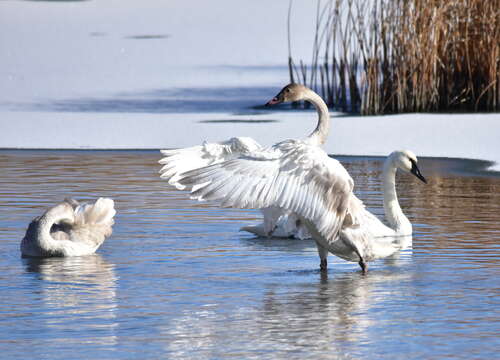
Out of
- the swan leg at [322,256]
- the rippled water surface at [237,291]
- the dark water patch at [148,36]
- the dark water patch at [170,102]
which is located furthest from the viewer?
the dark water patch at [148,36]

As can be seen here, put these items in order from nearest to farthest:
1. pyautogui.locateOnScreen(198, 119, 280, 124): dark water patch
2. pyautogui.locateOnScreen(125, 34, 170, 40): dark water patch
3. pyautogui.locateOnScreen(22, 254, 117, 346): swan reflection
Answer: pyautogui.locateOnScreen(22, 254, 117, 346): swan reflection < pyautogui.locateOnScreen(198, 119, 280, 124): dark water patch < pyautogui.locateOnScreen(125, 34, 170, 40): dark water patch

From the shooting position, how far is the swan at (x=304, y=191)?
7.23 m

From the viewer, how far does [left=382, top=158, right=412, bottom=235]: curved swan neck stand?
9148 millimetres

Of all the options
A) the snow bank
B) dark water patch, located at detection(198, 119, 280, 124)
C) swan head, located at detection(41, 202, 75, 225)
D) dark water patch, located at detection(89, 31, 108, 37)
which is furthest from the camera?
dark water patch, located at detection(89, 31, 108, 37)

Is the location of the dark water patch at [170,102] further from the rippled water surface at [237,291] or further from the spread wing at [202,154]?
the spread wing at [202,154]

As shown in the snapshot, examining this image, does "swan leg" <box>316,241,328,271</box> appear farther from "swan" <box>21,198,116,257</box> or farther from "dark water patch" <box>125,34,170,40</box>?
"dark water patch" <box>125,34,170,40</box>

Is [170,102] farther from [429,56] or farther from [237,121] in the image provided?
[429,56]

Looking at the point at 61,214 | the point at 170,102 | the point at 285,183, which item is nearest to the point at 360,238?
the point at 285,183

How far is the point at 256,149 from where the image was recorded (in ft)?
29.2

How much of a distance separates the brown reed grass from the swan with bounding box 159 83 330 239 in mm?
8519

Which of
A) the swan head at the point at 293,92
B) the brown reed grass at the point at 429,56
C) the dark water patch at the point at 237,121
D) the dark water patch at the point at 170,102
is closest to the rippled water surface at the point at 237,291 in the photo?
the swan head at the point at 293,92

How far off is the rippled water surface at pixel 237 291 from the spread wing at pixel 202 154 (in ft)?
1.94

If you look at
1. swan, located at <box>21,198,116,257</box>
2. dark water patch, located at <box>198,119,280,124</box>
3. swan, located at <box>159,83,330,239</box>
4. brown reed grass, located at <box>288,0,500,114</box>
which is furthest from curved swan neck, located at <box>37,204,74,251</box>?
brown reed grass, located at <box>288,0,500,114</box>

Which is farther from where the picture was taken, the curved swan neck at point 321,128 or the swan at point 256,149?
the swan at point 256,149
